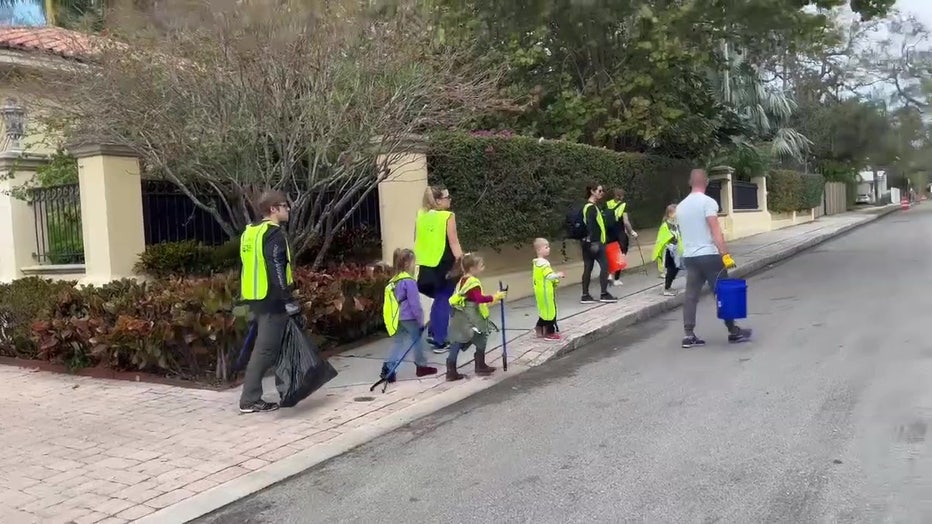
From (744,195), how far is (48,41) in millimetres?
20608

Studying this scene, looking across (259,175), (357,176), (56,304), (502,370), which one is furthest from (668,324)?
(56,304)

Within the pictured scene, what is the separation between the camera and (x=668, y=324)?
10273 mm

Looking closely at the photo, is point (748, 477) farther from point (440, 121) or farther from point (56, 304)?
point (56, 304)

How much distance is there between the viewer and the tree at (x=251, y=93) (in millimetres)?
8195

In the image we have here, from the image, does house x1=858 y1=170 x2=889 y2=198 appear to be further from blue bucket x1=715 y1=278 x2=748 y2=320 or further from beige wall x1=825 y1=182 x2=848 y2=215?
blue bucket x1=715 y1=278 x2=748 y2=320

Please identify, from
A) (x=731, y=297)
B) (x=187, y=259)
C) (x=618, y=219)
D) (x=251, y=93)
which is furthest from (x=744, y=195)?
(x=251, y=93)

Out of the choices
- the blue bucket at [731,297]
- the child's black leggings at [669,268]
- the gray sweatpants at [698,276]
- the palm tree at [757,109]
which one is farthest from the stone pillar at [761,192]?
the blue bucket at [731,297]

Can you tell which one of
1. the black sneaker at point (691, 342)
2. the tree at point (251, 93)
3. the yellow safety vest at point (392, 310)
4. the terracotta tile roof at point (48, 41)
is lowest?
the black sneaker at point (691, 342)

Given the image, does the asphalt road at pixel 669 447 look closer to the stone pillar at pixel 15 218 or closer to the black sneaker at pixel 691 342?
the black sneaker at pixel 691 342

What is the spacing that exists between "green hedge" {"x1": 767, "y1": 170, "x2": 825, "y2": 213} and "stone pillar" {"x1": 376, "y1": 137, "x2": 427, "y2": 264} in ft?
74.7

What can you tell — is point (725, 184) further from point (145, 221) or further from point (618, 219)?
point (145, 221)

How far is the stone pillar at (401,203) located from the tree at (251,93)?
1093 mm

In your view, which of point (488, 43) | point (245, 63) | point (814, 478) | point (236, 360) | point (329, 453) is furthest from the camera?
point (488, 43)

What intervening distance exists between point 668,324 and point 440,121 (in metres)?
3.70
